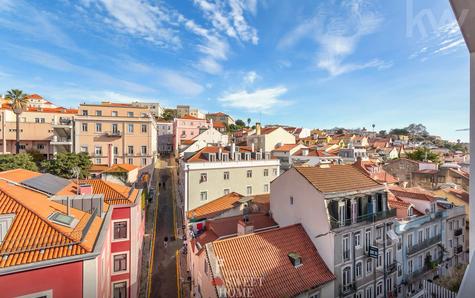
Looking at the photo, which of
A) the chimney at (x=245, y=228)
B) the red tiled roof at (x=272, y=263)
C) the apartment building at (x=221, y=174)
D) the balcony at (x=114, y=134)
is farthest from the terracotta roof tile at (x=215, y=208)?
the balcony at (x=114, y=134)

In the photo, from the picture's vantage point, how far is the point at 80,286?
6.96 metres

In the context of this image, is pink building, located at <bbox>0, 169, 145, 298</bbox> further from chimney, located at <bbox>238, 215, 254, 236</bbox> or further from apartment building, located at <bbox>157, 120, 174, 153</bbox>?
apartment building, located at <bbox>157, 120, 174, 153</bbox>

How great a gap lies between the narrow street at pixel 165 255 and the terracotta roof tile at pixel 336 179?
1027 cm

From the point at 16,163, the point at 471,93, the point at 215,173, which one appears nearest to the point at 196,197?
the point at 215,173

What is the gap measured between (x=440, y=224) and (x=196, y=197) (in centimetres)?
1882

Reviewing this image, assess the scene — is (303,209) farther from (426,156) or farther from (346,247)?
(426,156)

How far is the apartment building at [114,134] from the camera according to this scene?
94.3 ft

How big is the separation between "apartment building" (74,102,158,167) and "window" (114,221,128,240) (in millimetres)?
19174

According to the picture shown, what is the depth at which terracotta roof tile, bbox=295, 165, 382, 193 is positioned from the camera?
1167 centimetres

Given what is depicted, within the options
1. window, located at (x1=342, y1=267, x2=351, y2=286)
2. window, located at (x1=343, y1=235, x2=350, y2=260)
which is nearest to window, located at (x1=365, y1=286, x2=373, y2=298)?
window, located at (x1=342, y1=267, x2=351, y2=286)

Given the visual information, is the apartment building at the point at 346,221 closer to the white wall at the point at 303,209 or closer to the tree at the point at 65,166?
the white wall at the point at 303,209

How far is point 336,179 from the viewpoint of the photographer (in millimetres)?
12602

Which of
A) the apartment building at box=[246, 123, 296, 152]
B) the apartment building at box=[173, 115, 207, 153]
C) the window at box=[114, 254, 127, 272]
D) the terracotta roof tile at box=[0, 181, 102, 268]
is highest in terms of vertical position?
the apartment building at box=[173, 115, 207, 153]

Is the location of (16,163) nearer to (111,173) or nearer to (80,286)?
(111,173)
